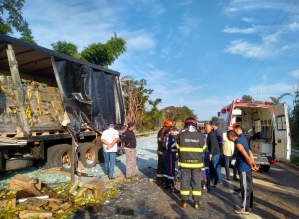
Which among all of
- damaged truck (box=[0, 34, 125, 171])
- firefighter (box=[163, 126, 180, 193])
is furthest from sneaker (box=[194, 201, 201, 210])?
damaged truck (box=[0, 34, 125, 171])

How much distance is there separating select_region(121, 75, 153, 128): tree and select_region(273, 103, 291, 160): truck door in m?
21.8

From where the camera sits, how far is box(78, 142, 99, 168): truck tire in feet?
28.1

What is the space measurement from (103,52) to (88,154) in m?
15.1

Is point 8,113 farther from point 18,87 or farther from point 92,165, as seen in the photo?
point 92,165

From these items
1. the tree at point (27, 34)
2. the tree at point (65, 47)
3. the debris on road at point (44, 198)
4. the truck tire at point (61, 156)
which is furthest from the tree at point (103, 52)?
the debris on road at point (44, 198)

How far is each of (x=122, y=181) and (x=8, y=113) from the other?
3.38 metres

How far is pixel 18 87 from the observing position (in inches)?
261

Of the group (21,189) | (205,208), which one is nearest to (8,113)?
(21,189)

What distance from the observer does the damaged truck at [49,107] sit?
6.59 m

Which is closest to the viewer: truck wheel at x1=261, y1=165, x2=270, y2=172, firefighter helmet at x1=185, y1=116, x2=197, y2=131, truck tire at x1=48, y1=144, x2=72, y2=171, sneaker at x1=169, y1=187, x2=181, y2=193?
firefighter helmet at x1=185, y1=116, x2=197, y2=131

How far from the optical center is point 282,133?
870cm

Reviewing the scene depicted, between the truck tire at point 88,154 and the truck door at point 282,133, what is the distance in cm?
606

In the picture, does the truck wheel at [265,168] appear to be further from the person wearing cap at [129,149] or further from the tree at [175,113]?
the tree at [175,113]

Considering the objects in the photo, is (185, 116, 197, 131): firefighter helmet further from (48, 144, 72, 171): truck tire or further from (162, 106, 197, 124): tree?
(162, 106, 197, 124): tree
